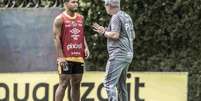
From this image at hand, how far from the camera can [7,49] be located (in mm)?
11375

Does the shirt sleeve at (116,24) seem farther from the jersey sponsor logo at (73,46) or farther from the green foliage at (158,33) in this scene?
the green foliage at (158,33)

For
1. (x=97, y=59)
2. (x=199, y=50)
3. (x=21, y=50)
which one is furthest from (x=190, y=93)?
(x=21, y=50)

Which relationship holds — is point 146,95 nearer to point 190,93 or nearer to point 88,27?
point 190,93

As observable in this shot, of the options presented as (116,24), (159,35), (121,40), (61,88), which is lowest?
(61,88)

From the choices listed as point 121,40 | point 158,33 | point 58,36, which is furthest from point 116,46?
point 158,33

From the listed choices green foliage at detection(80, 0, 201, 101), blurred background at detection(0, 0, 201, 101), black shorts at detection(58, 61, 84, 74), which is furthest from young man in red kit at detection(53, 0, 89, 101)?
green foliage at detection(80, 0, 201, 101)

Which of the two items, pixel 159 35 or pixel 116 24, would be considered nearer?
pixel 116 24

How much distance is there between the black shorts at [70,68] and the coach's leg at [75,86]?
7cm

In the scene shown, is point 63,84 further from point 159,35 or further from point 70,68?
point 159,35

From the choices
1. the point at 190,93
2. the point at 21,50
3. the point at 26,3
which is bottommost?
the point at 190,93

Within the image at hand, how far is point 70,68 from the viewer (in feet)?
31.3

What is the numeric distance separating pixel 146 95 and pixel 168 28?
1971mm

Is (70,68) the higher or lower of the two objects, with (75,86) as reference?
higher

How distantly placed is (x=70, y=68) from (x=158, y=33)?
3094 millimetres
